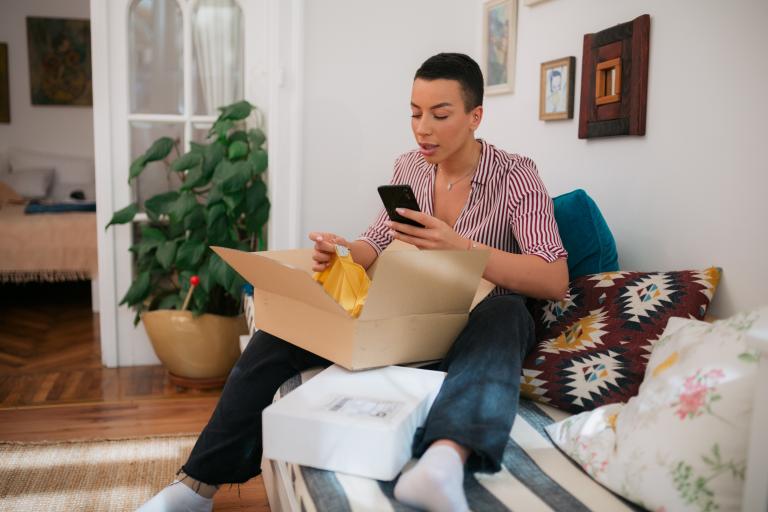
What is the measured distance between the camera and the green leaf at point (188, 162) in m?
2.72

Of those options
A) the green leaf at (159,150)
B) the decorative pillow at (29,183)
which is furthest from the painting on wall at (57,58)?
the green leaf at (159,150)

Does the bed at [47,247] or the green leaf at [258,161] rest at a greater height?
the green leaf at [258,161]

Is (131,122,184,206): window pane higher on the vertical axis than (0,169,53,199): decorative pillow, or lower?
higher

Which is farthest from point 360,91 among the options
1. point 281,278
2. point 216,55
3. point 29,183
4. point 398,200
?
point 29,183

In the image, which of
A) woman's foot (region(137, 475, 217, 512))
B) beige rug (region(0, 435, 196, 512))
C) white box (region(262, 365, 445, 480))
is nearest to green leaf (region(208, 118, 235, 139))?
beige rug (region(0, 435, 196, 512))

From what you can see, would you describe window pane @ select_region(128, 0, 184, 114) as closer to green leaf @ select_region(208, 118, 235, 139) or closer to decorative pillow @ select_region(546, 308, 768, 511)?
green leaf @ select_region(208, 118, 235, 139)

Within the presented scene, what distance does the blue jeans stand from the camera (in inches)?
43.7


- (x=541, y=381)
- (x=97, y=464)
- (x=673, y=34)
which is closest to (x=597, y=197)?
(x=673, y=34)

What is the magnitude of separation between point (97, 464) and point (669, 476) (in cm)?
163

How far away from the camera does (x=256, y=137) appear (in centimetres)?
277

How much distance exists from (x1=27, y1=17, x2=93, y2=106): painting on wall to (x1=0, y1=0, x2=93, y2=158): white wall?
2.1 inches

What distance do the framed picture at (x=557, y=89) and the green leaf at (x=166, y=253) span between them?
1452mm

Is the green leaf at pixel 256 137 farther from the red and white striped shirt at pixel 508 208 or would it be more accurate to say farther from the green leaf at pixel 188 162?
the red and white striped shirt at pixel 508 208

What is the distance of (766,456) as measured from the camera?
2.76ft
